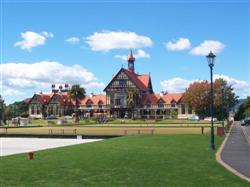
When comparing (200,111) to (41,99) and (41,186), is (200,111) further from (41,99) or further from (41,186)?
(41,186)

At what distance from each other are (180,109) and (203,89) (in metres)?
35.1

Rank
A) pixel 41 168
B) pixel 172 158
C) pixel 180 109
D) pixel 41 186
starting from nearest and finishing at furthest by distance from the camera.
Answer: pixel 41 186
pixel 41 168
pixel 172 158
pixel 180 109

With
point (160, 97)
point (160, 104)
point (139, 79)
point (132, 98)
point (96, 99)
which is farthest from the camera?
point (96, 99)

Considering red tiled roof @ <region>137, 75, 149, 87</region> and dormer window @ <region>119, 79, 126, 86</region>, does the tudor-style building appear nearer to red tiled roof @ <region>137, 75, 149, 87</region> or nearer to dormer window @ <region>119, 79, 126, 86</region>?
dormer window @ <region>119, 79, 126, 86</region>

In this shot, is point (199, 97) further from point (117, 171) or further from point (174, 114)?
point (117, 171)

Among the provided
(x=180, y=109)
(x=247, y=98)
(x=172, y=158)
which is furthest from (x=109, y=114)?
(x=172, y=158)

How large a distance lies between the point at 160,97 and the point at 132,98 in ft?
38.3

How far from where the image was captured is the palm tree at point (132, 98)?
486ft

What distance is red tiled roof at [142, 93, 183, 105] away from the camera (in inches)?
6033

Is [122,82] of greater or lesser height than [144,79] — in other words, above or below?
below

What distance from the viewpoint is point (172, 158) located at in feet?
66.1

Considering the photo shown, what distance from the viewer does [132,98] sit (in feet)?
486

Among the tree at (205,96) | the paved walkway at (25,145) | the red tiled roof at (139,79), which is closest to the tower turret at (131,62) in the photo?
the red tiled roof at (139,79)

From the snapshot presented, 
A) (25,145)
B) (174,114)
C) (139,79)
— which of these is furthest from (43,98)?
(25,145)
